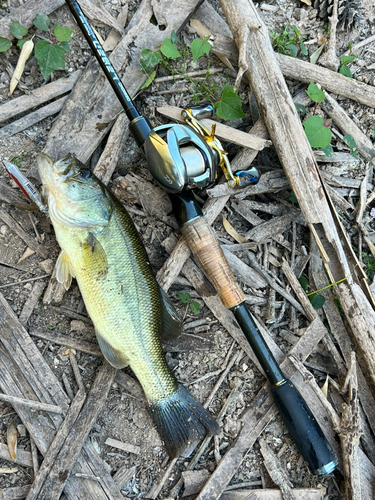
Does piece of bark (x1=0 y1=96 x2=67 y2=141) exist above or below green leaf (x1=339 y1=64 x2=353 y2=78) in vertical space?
below

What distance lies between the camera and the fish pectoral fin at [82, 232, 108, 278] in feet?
10.6

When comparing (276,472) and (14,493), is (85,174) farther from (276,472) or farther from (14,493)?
(276,472)

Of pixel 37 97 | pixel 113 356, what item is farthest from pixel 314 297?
pixel 37 97

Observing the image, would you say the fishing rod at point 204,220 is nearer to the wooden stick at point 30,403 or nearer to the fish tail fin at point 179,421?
the fish tail fin at point 179,421

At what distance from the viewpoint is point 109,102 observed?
3672 millimetres

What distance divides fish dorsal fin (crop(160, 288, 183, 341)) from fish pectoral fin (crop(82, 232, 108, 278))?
1.67 ft

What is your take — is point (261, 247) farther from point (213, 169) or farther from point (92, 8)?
point (92, 8)

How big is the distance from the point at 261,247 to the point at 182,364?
129cm

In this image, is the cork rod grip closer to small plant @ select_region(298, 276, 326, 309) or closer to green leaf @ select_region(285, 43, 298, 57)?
small plant @ select_region(298, 276, 326, 309)

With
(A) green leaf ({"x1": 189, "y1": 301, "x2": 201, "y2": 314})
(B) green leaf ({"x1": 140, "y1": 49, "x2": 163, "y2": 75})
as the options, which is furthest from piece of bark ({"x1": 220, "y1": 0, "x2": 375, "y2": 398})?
(A) green leaf ({"x1": 189, "y1": 301, "x2": 201, "y2": 314})

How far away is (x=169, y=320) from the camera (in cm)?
337

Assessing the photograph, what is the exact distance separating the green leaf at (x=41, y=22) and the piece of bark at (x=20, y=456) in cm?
349

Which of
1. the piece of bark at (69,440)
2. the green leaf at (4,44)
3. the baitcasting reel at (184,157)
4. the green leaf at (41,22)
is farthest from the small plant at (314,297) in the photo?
the green leaf at (4,44)

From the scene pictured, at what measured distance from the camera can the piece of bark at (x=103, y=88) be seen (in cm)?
359
